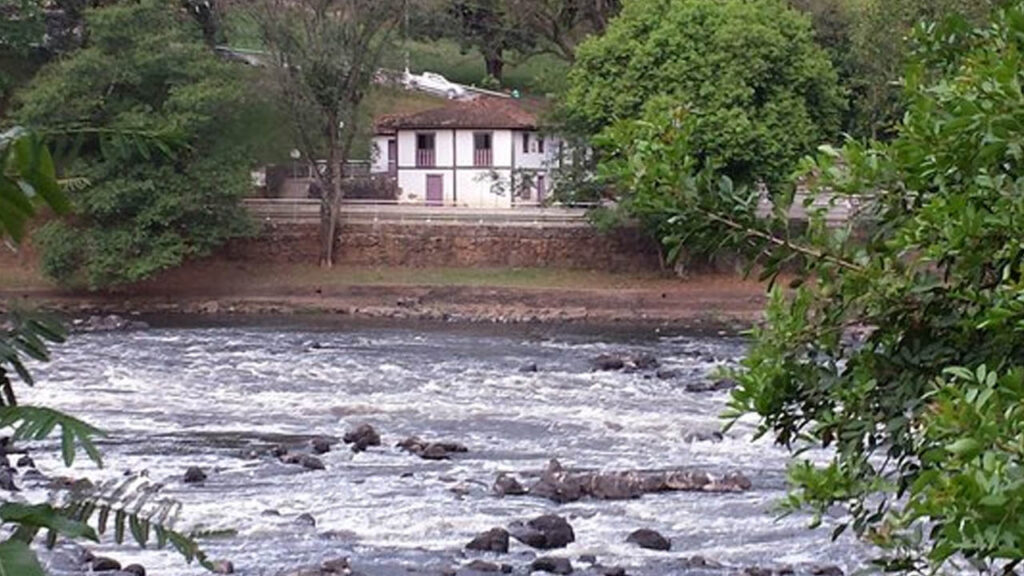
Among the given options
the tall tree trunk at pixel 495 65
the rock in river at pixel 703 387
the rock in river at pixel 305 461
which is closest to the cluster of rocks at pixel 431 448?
the rock in river at pixel 305 461

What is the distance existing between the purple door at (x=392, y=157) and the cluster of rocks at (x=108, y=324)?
1611 centimetres

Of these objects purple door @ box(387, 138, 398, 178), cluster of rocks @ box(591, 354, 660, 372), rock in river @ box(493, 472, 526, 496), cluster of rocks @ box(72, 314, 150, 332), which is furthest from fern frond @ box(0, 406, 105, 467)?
purple door @ box(387, 138, 398, 178)

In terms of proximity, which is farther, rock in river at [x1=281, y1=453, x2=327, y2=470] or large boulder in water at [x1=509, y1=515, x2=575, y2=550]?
rock in river at [x1=281, y1=453, x2=327, y2=470]

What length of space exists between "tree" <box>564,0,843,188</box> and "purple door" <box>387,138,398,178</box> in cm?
1087

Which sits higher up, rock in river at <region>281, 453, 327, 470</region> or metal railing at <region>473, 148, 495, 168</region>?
metal railing at <region>473, 148, 495, 168</region>

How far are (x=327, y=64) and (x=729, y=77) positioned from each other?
441 inches

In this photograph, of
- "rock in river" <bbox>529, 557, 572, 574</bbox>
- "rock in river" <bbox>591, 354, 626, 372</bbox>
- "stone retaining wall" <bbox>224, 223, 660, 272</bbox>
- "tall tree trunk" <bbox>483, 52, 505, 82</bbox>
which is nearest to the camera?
"rock in river" <bbox>529, 557, 572, 574</bbox>

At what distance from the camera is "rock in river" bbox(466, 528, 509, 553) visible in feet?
58.4

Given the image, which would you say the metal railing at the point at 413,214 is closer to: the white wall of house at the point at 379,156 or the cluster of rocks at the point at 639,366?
the white wall of house at the point at 379,156

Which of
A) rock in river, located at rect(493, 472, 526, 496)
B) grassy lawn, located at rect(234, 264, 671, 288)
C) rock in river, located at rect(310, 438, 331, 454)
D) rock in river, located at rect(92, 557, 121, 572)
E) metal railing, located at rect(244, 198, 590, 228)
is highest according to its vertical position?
metal railing, located at rect(244, 198, 590, 228)

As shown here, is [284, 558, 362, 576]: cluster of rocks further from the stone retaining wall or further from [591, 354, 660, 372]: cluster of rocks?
the stone retaining wall

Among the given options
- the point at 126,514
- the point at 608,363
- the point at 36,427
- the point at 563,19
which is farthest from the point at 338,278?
the point at 36,427

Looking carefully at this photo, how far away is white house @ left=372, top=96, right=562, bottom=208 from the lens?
51406 millimetres

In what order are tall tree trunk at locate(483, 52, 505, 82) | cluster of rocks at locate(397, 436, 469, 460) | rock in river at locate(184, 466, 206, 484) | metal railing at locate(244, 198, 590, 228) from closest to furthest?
rock in river at locate(184, 466, 206, 484), cluster of rocks at locate(397, 436, 469, 460), metal railing at locate(244, 198, 590, 228), tall tree trunk at locate(483, 52, 505, 82)
